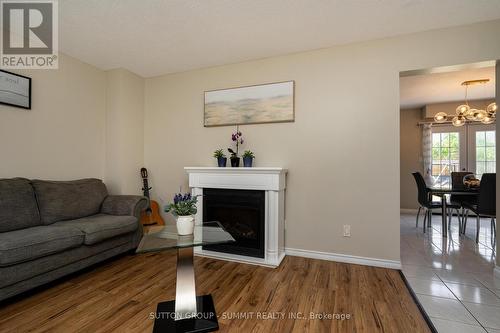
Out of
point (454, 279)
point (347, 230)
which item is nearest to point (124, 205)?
point (347, 230)

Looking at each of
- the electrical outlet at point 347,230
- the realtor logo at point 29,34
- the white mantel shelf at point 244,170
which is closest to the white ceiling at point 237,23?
the realtor logo at point 29,34

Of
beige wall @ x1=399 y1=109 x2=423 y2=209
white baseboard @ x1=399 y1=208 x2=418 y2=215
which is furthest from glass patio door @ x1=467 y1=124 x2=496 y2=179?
white baseboard @ x1=399 y1=208 x2=418 y2=215

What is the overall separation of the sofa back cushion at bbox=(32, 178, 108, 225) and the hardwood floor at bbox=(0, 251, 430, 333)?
67 centimetres

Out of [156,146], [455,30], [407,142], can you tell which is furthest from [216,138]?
[407,142]

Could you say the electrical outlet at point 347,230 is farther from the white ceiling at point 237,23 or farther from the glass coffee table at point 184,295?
the white ceiling at point 237,23

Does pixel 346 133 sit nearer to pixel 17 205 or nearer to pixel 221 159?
pixel 221 159

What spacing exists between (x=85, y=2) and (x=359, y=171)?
10.0 ft

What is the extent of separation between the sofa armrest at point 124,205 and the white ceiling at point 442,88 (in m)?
4.31

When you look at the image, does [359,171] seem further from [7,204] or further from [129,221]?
[7,204]

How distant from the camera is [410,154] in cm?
555

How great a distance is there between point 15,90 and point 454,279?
15.5ft

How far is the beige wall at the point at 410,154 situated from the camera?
5504 millimetres

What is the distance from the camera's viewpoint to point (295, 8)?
204cm

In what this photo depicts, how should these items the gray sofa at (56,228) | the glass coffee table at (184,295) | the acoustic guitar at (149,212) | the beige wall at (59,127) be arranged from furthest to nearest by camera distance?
the acoustic guitar at (149,212), the beige wall at (59,127), the gray sofa at (56,228), the glass coffee table at (184,295)
